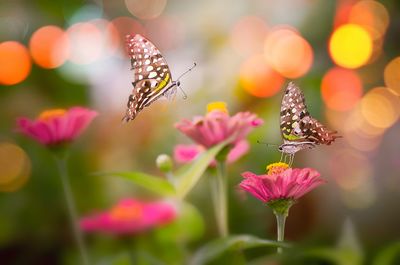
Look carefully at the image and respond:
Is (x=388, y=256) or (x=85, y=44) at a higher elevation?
(x=85, y=44)

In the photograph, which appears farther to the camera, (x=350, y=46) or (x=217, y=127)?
(x=350, y=46)

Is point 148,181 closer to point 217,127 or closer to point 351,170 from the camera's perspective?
point 217,127

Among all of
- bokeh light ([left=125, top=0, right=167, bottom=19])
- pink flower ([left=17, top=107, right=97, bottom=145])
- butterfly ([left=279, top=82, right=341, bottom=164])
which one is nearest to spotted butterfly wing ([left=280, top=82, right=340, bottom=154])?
butterfly ([left=279, top=82, right=341, bottom=164])

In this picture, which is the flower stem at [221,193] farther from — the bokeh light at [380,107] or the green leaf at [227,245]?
the bokeh light at [380,107]

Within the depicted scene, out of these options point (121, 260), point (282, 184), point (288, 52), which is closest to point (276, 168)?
point (282, 184)

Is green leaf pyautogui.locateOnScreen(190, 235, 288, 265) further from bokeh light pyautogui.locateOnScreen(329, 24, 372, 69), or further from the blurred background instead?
bokeh light pyautogui.locateOnScreen(329, 24, 372, 69)

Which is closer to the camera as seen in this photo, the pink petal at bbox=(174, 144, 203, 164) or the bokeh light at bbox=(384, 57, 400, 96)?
the pink petal at bbox=(174, 144, 203, 164)
